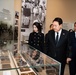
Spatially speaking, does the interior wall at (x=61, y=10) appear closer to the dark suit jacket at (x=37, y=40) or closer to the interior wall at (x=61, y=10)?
the interior wall at (x=61, y=10)

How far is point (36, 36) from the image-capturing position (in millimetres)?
3691

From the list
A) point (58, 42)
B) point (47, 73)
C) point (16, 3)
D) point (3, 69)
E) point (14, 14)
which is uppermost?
point (16, 3)

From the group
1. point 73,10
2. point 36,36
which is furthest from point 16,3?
point 73,10

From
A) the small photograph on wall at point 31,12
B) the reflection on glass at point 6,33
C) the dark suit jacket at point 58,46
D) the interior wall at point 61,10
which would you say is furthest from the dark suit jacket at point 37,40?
the interior wall at point 61,10

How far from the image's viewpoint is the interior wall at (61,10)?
544 cm

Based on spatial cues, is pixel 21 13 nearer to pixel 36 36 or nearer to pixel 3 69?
pixel 36 36

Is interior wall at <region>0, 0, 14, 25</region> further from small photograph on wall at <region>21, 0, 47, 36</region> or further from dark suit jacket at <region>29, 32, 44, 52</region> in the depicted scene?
dark suit jacket at <region>29, 32, 44, 52</region>

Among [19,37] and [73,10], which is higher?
[73,10]

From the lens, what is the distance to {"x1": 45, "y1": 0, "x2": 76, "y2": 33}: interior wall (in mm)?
5440

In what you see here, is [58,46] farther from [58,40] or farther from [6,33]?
[6,33]

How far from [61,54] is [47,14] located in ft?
9.05

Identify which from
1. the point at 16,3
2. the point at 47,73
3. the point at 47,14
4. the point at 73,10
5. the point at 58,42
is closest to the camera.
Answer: the point at 47,73

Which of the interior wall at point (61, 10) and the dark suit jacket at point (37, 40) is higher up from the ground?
the interior wall at point (61, 10)

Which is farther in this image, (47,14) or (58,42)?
(47,14)
